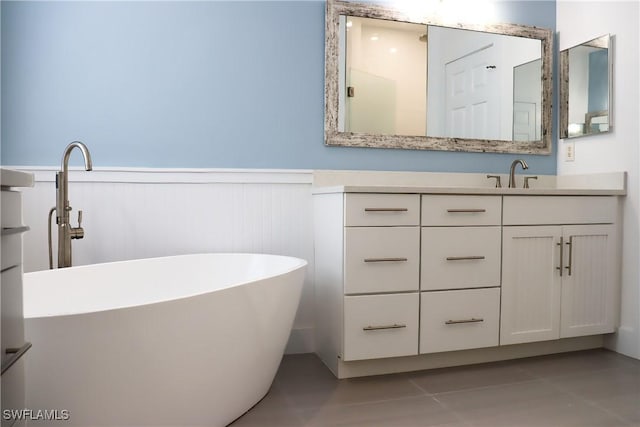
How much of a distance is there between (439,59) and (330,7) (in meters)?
0.72

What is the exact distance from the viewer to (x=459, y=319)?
2.31 meters

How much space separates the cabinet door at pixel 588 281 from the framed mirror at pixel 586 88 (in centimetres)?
66

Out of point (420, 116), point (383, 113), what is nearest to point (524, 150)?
point (420, 116)

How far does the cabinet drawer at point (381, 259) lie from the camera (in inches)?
84.7

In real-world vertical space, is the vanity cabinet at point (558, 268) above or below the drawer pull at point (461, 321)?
above

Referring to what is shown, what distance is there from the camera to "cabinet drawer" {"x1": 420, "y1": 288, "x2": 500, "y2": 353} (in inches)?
89.0

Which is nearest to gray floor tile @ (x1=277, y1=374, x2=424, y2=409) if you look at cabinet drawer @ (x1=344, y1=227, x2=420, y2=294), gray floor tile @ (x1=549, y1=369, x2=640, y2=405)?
cabinet drawer @ (x1=344, y1=227, x2=420, y2=294)

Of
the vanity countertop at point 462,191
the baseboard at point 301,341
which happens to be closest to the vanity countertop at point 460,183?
the vanity countertop at point 462,191

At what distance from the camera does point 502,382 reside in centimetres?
220

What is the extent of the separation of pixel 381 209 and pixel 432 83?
1.04 metres

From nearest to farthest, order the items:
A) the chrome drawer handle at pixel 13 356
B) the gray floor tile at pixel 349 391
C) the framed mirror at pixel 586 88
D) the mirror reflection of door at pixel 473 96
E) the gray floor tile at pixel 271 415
Answer: the chrome drawer handle at pixel 13 356
the gray floor tile at pixel 271 415
the gray floor tile at pixel 349 391
the framed mirror at pixel 586 88
the mirror reflection of door at pixel 473 96

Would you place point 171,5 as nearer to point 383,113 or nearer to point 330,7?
point 330,7

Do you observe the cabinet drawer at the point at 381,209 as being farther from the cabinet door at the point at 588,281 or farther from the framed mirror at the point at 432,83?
the cabinet door at the point at 588,281

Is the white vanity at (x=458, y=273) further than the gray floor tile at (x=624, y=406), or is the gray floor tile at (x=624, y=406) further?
the white vanity at (x=458, y=273)
